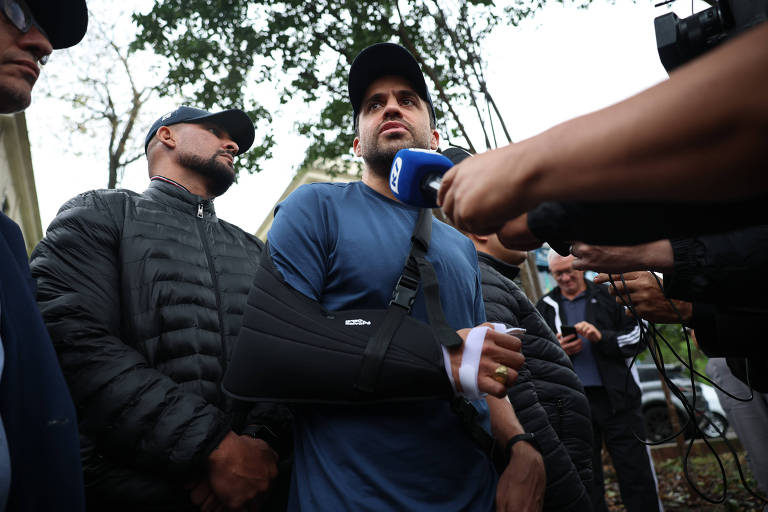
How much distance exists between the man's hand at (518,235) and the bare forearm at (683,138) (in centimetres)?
29

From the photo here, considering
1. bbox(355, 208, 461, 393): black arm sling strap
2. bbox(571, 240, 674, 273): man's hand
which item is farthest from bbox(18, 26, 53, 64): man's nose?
bbox(571, 240, 674, 273): man's hand

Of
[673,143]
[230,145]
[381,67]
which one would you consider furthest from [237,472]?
[230,145]

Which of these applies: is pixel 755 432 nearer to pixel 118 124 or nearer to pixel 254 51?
pixel 254 51

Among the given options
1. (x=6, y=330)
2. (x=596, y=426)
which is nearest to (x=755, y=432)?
(x=596, y=426)

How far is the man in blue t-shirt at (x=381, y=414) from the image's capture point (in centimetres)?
146

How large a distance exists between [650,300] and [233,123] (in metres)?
2.40

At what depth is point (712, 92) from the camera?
622mm

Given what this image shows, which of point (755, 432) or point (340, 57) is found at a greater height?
point (340, 57)

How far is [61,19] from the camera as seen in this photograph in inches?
74.2

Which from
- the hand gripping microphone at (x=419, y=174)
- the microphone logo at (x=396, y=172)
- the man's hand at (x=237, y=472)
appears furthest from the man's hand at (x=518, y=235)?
the man's hand at (x=237, y=472)

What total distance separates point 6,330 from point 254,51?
7.49 metres

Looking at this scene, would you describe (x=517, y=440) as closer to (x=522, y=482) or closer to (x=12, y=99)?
(x=522, y=482)

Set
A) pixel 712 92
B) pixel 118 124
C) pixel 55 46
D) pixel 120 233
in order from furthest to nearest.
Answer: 1. pixel 118 124
2. pixel 120 233
3. pixel 55 46
4. pixel 712 92

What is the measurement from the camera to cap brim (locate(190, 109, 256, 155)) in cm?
303
